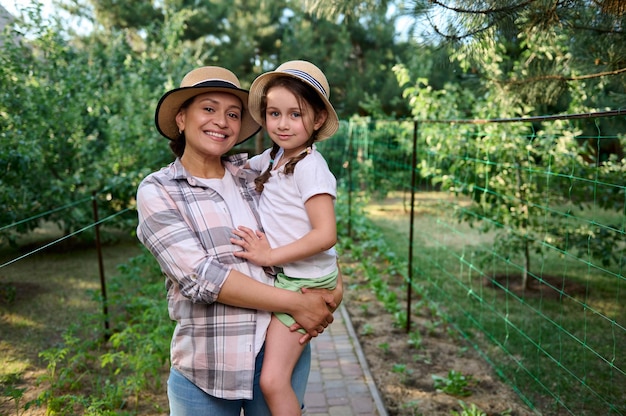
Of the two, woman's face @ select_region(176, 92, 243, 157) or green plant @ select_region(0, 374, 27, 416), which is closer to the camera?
woman's face @ select_region(176, 92, 243, 157)

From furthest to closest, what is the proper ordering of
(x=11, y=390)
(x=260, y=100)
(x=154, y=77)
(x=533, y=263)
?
(x=154, y=77)
(x=533, y=263)
(x=11, y=390)
(x=260, y=100)

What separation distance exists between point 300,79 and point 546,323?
4087mm

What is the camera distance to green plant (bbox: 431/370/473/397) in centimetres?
367

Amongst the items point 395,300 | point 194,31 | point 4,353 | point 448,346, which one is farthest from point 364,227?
point 194,31

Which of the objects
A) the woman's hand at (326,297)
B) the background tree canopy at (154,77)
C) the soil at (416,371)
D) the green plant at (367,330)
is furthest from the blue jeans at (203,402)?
the green plant at (367,330)

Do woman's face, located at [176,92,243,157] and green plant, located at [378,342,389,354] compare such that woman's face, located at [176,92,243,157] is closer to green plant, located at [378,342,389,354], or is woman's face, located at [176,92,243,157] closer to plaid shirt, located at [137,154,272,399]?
plaid shirt, located at [137,154,272,399]

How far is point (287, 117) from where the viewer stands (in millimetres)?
1902

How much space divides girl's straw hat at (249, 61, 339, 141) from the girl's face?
4cm

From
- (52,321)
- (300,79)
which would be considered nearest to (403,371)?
(300,79)

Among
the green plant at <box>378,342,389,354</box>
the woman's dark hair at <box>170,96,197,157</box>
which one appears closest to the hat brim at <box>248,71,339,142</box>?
the woman's dark hair at <box>170,96,197,157</box>

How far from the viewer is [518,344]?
180 inches

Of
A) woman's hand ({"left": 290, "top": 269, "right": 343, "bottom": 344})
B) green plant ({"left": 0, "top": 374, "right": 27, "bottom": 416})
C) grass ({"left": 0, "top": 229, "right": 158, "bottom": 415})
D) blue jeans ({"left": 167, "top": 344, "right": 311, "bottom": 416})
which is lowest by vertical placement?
grass ({"left": 0, "top": 229, "right": 158, "bottom": 415})

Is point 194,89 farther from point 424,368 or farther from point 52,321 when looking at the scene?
point 52,321

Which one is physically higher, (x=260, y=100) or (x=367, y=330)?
(x=260, y=100)
